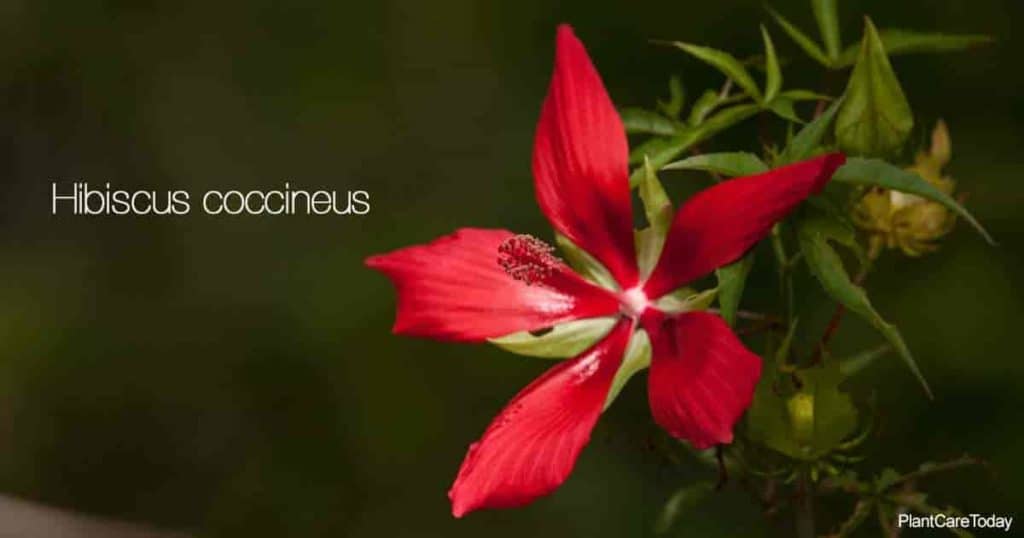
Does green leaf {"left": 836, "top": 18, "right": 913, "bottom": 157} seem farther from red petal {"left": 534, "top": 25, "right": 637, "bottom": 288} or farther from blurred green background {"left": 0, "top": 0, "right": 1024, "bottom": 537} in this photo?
blurred green background {"left": 0, "top": 0, "right": 1024, "bottom": 537}

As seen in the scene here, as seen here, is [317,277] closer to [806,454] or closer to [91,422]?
[91,422]

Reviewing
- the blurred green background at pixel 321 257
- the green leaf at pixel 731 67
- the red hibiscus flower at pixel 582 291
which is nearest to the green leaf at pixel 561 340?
the red hibiscus flower at pixel 582 291

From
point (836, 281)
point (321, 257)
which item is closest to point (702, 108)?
point (836, 281)

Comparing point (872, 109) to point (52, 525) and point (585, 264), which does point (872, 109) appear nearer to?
point (585, 264)

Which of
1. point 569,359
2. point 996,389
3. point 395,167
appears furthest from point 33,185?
point 569,359

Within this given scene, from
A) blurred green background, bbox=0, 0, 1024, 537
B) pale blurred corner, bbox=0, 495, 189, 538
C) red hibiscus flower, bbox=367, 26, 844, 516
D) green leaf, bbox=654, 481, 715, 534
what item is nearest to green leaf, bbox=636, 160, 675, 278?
red hibiscus flower, bbox=367, 26, 844, 516

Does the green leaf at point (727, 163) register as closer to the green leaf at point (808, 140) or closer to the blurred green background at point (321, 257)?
the green leaf at point (808, 140)
